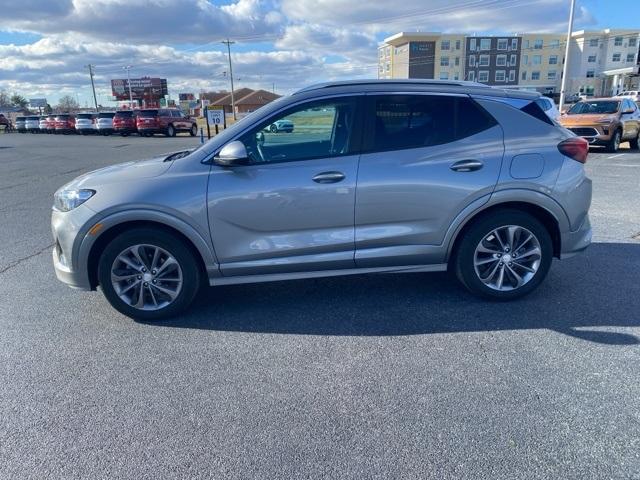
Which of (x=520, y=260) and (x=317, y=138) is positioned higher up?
(x=317, y=138)

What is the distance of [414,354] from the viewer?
3326 millimetres

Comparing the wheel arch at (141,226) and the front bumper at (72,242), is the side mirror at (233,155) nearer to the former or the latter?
the wheel arch at (141,226)

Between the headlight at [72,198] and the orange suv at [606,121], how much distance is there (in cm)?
1540

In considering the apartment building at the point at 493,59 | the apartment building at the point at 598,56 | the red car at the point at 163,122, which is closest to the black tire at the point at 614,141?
the red car at the point at 163,122

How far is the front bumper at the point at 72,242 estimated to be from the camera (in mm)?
3656

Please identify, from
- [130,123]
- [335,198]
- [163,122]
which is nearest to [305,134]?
[335,198]

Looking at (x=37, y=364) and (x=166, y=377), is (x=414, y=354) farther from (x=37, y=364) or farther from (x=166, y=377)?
(x=37, y=364)

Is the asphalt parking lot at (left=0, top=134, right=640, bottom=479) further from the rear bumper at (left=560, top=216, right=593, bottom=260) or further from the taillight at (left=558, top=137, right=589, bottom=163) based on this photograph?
the taillight at (left=558, top=137, right=589, bottom=163)

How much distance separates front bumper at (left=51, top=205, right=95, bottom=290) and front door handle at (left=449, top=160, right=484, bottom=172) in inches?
116

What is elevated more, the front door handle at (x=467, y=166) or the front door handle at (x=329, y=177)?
the front door handle at (x=467, y=166)

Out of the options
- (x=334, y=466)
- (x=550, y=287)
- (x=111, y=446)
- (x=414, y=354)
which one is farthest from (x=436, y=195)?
(x=111, y=446)

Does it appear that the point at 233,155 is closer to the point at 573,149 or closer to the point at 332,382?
the point at 332,382

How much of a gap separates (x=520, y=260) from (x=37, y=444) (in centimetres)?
380

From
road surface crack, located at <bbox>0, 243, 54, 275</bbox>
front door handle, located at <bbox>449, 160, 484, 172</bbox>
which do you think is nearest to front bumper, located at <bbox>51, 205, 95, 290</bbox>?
road surface crack, located at <bbox>0, 243, 54, 275</bbox>
